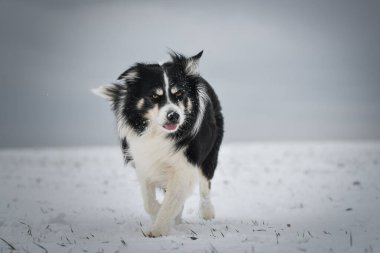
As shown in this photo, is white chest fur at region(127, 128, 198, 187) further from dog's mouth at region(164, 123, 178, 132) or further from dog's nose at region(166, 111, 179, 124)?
dog's nose at region(166, 111, 179, 124)

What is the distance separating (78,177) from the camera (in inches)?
608

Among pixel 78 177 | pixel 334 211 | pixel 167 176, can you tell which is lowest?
pixel 78 177

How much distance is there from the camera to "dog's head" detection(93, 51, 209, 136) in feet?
18.0

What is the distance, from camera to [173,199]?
5.29 metres

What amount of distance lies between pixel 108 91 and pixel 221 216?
11.0 ft

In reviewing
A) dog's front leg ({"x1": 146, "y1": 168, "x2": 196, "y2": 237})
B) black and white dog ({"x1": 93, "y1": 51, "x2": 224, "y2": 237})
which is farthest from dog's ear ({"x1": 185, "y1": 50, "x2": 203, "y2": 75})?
dog's front leg ({"x1": 146, "y1": 168, "x2": 196, "y2": 237})

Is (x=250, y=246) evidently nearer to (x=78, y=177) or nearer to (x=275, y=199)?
(x=275, y=199)

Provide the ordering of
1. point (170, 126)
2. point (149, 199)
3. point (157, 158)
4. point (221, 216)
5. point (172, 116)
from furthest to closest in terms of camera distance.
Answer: point (221, 216), point (149, 199), point (157, 158), point (170, 126), point (172, 116)

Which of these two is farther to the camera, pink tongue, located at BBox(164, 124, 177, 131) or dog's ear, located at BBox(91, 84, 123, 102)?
dog's ear, located at BBox(91, 84, 123, 102)

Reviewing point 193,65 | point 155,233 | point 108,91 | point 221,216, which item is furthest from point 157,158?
point 221,216

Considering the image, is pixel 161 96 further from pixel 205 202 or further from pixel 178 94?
pixel 205 202

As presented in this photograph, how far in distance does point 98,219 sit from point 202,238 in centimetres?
292

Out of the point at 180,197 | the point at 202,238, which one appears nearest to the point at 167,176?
the point at 180,197

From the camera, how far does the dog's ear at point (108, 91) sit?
614cm
